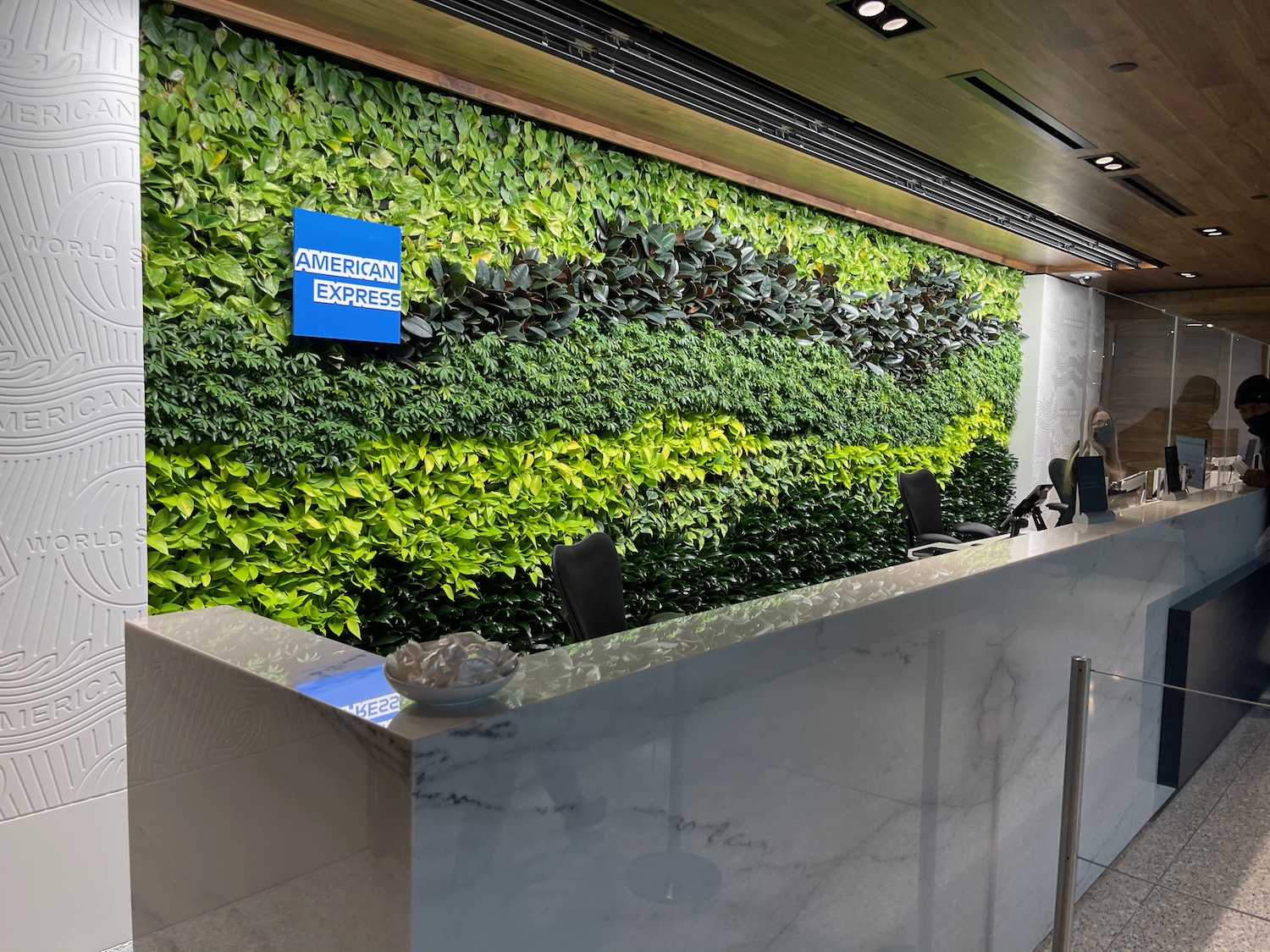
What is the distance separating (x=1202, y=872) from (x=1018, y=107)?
3113 millimetres

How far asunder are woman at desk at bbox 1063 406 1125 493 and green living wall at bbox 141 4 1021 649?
2.07m

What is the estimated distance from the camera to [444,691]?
4.11ft

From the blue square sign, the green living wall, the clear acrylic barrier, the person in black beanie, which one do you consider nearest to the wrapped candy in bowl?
the green living wall

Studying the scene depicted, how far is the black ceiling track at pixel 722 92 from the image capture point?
3139mm

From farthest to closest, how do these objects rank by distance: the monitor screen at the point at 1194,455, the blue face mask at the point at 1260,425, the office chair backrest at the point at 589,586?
the blue face mask at the point at 1260,425 → the monitor screen at the point at 1194,455 → the office chair backrest at the point at 589,586

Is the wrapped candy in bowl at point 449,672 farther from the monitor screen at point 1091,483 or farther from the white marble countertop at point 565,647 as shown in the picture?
the monitor screen at point 1091,483

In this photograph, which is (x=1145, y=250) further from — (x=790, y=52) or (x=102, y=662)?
(x=102, y=662)

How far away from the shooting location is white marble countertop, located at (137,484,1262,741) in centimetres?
135

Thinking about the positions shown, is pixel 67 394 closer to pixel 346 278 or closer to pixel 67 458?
pixel 67 458

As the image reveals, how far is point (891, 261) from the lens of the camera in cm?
674

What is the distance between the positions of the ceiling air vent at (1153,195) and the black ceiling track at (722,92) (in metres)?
0.68

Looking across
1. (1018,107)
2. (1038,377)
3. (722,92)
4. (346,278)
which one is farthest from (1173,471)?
(1038,377)

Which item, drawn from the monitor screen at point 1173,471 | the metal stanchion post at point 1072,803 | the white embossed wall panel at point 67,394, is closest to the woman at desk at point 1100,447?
the monitor screen at point 1173,471

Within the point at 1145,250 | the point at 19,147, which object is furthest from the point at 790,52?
the point at 1145,250
